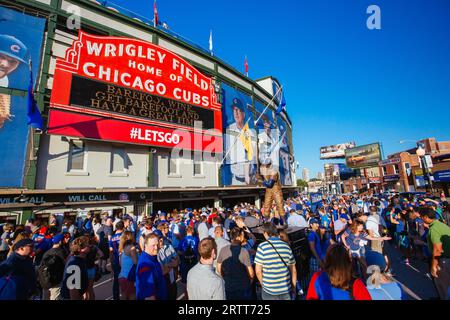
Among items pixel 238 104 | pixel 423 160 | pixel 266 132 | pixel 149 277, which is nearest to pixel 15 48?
pixel 149 277

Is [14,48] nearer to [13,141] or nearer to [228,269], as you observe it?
[13,141]

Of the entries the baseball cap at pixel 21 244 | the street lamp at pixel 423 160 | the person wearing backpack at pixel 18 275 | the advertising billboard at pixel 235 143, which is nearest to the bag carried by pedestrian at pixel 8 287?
the person wearing backpack at pixel 18 275

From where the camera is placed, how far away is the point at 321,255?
20.1 feet

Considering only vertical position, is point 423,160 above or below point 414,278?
above

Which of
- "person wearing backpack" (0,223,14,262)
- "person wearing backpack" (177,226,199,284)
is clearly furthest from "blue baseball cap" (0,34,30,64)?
"person wearing backpack" (177,226,199,284)

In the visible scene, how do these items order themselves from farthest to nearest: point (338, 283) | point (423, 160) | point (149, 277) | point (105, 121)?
point (423, 160) < point (105, 121) < point (149, 277) < point (338, 283)

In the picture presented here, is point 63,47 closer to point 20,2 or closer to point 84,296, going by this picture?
point 20,2

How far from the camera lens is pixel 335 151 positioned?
3285 inches

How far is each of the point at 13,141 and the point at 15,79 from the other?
342cm

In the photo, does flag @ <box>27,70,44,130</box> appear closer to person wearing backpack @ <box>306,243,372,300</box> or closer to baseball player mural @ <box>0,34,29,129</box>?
baseball player mural @ <box>0,34,29,129</box>

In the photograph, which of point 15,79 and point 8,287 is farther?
point 15,79

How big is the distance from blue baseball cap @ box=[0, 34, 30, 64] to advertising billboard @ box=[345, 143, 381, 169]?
66129 mm
